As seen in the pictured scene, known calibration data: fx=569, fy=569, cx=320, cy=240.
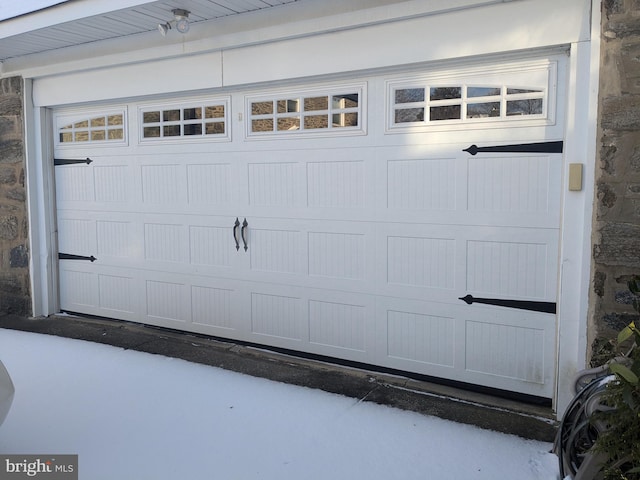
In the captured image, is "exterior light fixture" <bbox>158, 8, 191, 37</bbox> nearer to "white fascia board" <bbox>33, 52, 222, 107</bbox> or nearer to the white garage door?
"white fascia board" <bbox>33, 52, 222, 107</bbox>

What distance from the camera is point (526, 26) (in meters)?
3.08

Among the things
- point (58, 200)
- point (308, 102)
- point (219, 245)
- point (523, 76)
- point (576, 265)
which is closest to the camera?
point (576, 265)

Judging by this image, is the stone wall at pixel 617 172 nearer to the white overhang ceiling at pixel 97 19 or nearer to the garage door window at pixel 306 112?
the garage door window at pixel 306 112

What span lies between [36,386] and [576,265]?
3.34 metres

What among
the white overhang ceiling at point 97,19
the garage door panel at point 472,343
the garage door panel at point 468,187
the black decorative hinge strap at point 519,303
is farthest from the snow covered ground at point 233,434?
the white overhang ceiling at point 97,19

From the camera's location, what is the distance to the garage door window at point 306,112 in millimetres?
3855

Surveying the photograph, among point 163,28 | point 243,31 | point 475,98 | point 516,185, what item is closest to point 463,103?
point 475,98

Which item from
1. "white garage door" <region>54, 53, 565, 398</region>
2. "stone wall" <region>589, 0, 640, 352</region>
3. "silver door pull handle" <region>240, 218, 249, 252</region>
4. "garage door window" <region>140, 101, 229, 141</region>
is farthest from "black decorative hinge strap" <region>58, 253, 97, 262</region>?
"stone wall" <region>589, 0, 640, 352</region>

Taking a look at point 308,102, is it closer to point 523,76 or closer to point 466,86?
point 466,86

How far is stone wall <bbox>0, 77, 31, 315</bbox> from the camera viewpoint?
535 centimetres

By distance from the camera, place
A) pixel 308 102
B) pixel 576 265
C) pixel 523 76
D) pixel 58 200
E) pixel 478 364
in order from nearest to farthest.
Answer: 1. pixel 576 265
2. pixel 523 76
3. pixel 478 364
4. pixel 308 102
5. pixel 58 200

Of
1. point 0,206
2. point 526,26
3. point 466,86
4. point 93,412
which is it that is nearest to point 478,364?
point 466,86

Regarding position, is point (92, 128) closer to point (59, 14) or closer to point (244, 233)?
point (59, 14)

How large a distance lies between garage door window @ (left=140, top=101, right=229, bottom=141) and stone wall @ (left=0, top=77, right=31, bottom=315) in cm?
141
